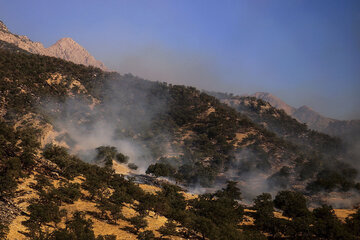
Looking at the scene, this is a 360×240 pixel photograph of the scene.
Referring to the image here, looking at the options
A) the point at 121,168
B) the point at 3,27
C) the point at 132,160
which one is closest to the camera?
the point at 121,168

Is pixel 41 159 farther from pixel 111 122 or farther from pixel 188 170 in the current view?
pixel 111 122

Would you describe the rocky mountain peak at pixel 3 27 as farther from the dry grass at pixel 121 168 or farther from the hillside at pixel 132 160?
the dry grass at pixel 121 168

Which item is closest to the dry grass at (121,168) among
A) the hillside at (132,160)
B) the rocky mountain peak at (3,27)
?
the hillside at (132,160)

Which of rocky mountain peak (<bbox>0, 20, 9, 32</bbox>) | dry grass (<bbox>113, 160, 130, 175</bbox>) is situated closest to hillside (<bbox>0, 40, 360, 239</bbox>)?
dry grass (<bbox>113, 160, 130, 175</bbox>)

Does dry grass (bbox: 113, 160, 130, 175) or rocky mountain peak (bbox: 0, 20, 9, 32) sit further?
rocky mountain peak (bbox: 0, 20, 9, 32)

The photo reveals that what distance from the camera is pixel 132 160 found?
2985 inches

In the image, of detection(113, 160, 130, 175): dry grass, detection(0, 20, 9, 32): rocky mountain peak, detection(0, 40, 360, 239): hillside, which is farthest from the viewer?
detection(0, 20, 9, 32): rocky mountain peak

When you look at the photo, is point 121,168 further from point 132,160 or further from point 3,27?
point 3,27

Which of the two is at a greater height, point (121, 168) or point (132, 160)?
→ point (132, 160)

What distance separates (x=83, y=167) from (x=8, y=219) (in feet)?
53.2

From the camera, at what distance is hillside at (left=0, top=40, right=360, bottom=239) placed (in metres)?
24.0

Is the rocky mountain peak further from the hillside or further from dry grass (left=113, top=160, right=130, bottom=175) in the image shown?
dry grass (left=113, top=160, right=130, bottom=175)

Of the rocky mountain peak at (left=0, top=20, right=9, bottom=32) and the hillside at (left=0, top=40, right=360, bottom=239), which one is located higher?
the rocky mountain peak at (left=0, top=20, right=9, bottom=32)

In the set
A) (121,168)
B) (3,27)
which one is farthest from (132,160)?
(3,27)
